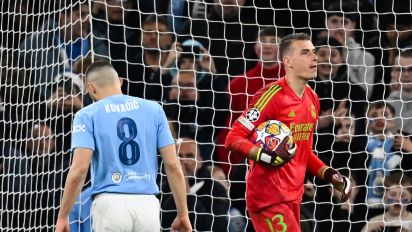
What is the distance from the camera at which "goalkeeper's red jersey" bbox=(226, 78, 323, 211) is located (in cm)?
653

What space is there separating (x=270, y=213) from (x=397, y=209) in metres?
2.21

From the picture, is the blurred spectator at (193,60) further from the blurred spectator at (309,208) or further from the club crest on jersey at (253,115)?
the club crest on jersey at (253,115)

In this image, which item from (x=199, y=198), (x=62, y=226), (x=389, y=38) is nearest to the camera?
(x=62, y=226)

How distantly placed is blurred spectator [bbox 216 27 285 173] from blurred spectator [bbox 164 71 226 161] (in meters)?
0.08

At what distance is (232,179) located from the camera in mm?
8547

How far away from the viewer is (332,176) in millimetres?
6703

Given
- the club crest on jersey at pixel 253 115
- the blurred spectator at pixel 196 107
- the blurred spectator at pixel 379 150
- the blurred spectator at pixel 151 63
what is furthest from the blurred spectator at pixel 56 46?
the blurred spectator at pixel 379 150

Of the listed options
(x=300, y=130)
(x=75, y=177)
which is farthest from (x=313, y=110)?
(x=75, y=177)

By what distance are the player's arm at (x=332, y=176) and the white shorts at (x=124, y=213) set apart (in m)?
1.27

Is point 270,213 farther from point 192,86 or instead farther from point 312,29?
point 312,29

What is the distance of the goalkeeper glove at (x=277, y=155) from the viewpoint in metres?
6.37

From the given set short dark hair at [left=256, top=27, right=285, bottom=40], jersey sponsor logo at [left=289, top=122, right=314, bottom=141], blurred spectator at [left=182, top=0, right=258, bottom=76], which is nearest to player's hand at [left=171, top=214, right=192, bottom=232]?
jersey sponsor logo at [left=289, top=122, right=314, bottom=141]

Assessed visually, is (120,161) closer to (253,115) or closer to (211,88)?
(253,115)

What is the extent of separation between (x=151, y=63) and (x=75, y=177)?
9.86 ft
